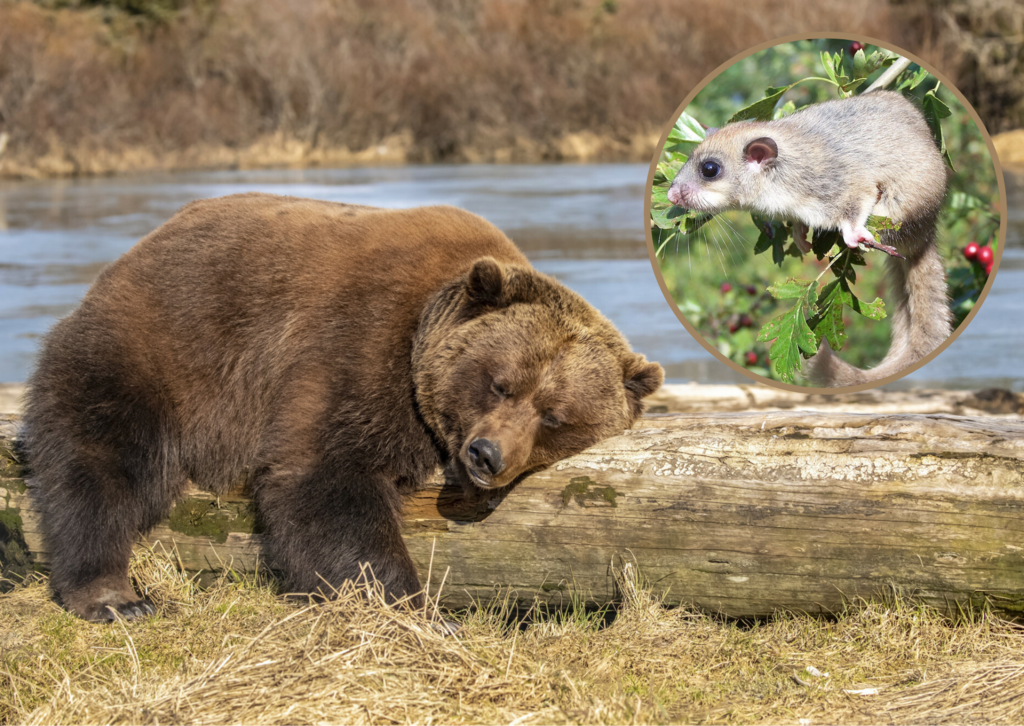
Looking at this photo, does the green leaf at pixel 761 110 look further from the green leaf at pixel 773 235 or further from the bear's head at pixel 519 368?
the bear's head at pixel 519 368

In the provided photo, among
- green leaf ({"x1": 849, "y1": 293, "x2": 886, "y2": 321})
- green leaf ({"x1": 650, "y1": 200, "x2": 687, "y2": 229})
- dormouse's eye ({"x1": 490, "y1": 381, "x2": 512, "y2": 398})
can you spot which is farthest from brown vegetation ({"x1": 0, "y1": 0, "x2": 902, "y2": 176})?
green leaf ({"x1": 849, "y1": 293, "x2": 886, "y2": 321})

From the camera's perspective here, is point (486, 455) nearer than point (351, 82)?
Yes

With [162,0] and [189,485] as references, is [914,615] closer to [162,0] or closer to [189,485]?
[189,485]

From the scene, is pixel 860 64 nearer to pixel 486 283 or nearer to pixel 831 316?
pixel 831 316

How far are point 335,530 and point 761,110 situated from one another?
207 cm

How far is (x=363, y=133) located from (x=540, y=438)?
32.1 meters

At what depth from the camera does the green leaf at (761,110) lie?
9.14 ft

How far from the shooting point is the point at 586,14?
4153cm

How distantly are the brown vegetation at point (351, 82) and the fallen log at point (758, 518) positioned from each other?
88.2 feet

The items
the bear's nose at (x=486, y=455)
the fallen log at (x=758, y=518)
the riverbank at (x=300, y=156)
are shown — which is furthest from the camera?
the riverbank at (x=300, y=156)

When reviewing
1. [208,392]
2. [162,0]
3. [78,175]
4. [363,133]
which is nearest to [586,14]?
[363,133]

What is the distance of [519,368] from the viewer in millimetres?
3627

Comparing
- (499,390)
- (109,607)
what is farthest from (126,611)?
(499,390)

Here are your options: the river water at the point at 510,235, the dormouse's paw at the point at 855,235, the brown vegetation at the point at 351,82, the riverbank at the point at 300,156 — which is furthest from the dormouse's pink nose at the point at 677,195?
the brown vegetation at the point at 351,82
